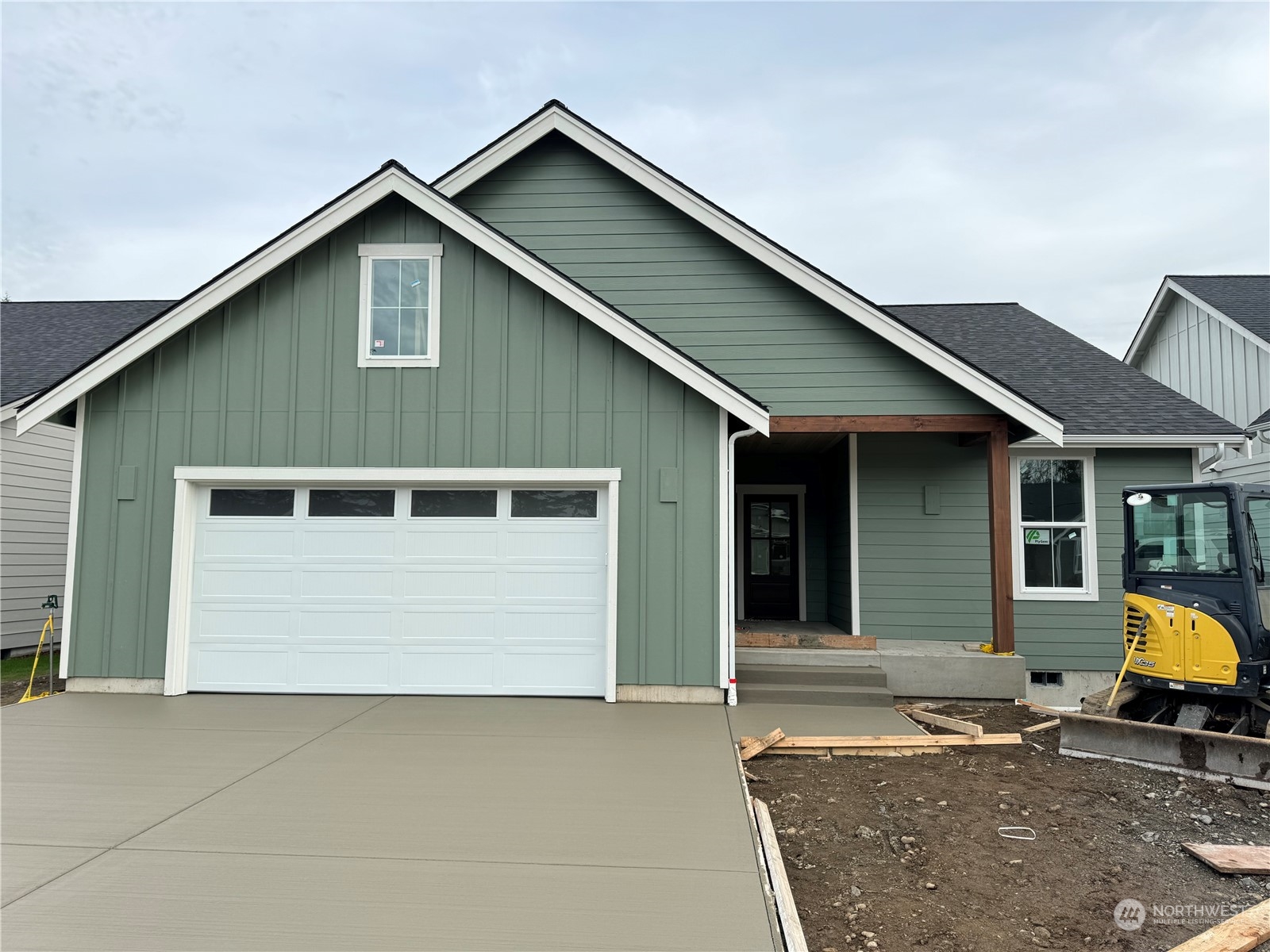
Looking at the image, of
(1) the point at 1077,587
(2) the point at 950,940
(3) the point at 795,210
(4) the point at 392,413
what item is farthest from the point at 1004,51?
(3) the point at 795,210

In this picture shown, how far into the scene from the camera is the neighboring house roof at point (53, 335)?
1195 centimetres

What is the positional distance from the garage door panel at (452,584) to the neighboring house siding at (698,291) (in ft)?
12.3

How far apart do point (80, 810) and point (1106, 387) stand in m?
11.6

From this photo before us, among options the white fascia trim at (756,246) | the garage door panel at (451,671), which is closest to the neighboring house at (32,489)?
the garage door panel at (451,671)

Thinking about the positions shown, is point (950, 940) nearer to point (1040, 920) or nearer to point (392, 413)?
point (1040, 920)

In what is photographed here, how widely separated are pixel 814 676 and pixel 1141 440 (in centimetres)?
504

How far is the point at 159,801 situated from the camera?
14.8 ft

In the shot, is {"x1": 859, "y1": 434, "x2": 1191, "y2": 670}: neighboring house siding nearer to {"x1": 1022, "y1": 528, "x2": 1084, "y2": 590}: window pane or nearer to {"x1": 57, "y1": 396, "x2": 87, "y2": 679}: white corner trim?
{"x1": 1022, "y1": 528, "x2": 1084, "y2": 590}: window pane

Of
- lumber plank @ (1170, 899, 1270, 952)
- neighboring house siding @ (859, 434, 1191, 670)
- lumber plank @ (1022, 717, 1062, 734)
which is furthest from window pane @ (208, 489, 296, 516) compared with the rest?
lumber plank @ (1170, 899, 1270, 952)

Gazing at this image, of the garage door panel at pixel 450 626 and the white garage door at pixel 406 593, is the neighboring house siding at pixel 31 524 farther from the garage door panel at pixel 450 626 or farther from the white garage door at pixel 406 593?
the garage door panel at pixel 450 626

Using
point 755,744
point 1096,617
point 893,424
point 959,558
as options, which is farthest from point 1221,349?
point 755,744

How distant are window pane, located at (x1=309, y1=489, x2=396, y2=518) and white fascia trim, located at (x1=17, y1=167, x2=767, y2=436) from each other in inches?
83.1
